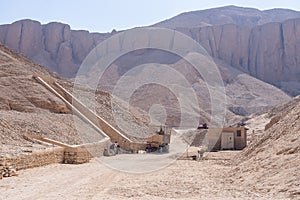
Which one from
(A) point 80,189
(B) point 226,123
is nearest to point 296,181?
(A) point 80,189

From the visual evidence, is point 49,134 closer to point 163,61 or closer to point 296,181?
point 296,181

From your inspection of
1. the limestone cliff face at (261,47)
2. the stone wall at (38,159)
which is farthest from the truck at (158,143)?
the limestone cliff face at (261,47)

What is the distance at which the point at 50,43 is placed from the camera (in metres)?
95.0

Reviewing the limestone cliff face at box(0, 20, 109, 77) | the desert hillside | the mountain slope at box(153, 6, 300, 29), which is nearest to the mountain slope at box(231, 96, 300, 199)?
the desert hillside

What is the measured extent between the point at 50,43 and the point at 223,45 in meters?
37.3

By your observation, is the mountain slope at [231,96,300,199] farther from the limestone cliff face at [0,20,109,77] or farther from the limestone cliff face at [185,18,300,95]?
the limestone cliff face at [0,20,109,77]

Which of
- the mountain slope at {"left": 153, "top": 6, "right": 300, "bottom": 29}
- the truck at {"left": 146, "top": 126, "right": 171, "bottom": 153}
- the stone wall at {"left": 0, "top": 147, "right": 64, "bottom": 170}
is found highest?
the mountain slope at {"left": 153, "top": 6, "right": 300, "bottom": 29}

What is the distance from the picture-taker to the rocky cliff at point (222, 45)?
89.3 m

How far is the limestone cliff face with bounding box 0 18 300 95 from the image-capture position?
293 feet

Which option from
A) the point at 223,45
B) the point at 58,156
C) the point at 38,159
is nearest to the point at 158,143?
the point at 58,156

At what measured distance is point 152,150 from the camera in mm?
33969

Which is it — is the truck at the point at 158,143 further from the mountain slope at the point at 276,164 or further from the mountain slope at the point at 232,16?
the mountain slope at the point at 232,16

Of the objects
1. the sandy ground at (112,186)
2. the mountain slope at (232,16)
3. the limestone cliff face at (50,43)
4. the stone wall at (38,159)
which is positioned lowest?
the sandy ground at (112,186)

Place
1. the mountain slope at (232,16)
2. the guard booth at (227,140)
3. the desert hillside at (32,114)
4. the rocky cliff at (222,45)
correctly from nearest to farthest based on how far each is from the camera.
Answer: the desert hillside at (32,114) → the guard booth at (227,140) → the rocky cliff at (222,45) → the mountain slope at (232,16)
